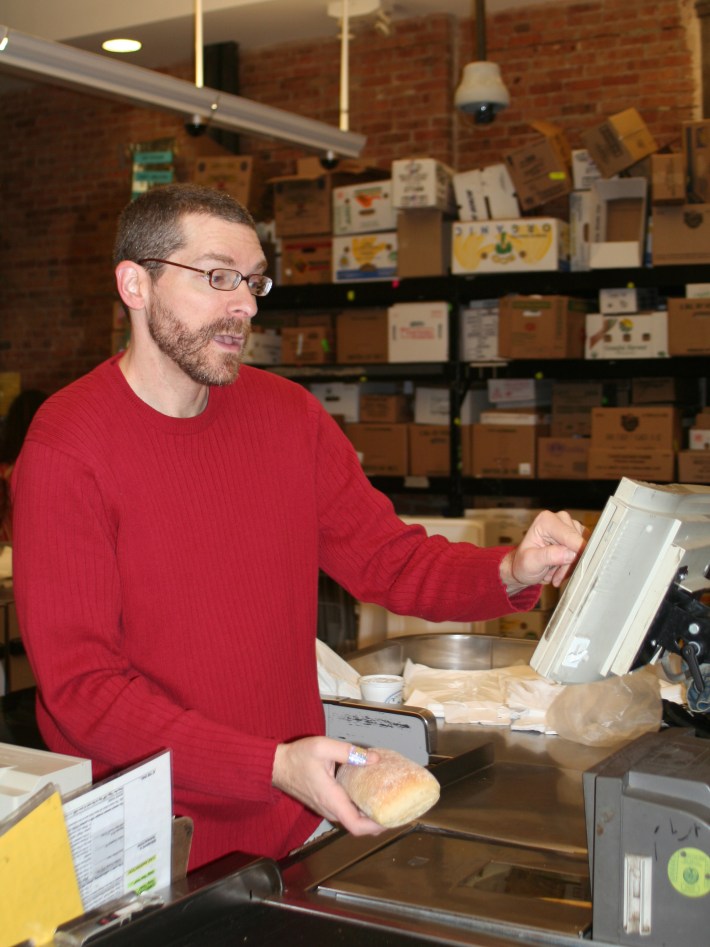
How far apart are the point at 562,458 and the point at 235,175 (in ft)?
7.71

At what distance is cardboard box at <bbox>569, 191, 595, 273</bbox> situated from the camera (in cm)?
531

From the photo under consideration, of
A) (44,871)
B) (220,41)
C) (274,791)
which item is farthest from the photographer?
(220,41)

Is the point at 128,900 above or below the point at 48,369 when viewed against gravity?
below

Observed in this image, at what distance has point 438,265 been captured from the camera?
5441mm

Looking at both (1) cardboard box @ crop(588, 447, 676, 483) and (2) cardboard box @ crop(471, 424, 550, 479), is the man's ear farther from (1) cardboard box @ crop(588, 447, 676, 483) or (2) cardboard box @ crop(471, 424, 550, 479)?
(2) cardboard box @ crop(471, 424, 550, 479)

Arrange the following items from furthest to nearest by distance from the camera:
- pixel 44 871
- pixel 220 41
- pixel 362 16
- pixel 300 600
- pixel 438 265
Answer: pixel 220 41 < pixel 362 16 < pixel 438 265 < pixel 300 600 < pixel 44 871

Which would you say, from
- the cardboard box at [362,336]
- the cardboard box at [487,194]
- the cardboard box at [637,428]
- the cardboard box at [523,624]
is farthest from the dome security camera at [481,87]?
the cardboard box at [523,624]

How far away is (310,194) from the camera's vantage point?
19.0 feet

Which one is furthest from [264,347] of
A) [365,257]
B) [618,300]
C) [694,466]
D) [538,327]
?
[694,466]

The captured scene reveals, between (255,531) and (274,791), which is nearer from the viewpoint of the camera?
(274,791)

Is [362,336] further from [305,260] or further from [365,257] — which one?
[305,260]

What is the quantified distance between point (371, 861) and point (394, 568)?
1.73 feet

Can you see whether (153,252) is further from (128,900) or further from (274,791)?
(128,900)

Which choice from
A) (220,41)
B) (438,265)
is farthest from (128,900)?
(220,41)
